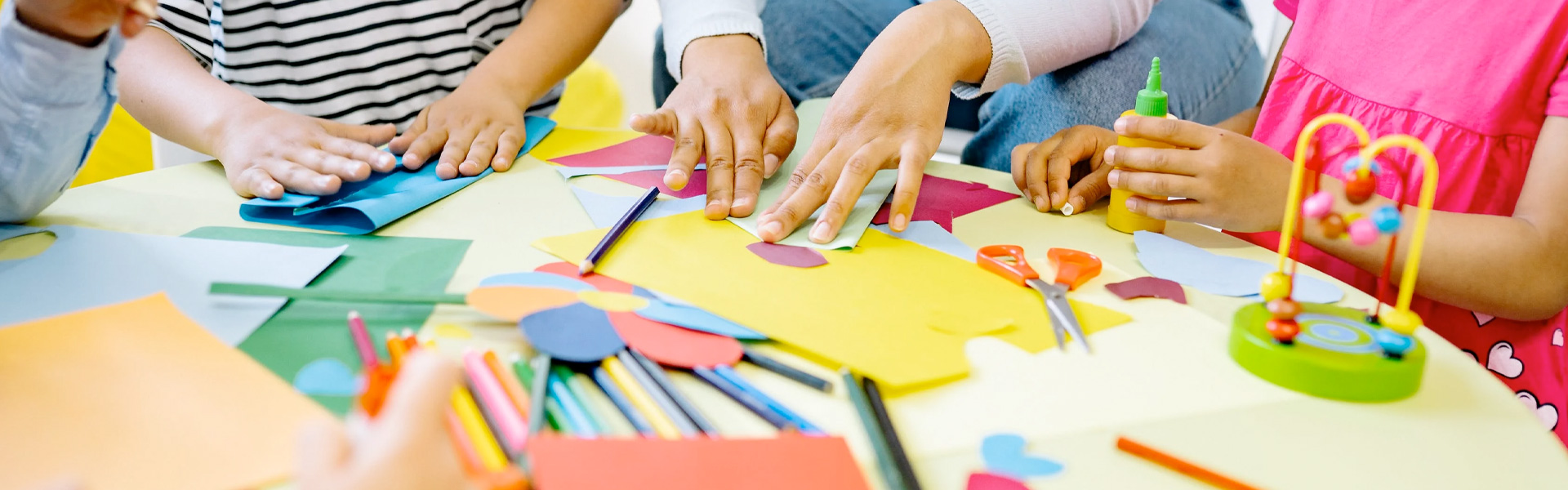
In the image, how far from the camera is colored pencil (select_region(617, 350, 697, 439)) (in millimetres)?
385

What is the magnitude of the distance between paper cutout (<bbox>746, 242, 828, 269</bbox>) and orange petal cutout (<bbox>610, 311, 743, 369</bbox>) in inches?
4.9

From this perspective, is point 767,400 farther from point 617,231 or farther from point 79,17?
point 79,17

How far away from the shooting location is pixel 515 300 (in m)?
0.49

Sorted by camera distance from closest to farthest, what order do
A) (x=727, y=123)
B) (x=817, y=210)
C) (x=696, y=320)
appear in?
1. (x=696, y=320)
2. (x=817, y=210)
3. (x=727, y=123)

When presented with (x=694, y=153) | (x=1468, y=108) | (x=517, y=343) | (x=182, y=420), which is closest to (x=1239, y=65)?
(x=1468, y=108)

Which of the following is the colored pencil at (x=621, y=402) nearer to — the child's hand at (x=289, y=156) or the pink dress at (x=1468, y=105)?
the child's hand at (x=289, y=156)

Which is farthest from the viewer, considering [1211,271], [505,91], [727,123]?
[505,91]

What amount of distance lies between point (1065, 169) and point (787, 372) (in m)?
0.35

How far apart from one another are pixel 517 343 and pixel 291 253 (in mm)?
209

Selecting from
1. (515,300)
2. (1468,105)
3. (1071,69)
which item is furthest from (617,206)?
(1468,105)

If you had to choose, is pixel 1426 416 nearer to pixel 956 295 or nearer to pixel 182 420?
pixel 956 295

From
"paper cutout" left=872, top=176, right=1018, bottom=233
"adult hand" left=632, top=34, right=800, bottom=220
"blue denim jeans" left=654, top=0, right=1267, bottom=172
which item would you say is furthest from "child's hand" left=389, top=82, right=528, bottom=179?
"blue denim jeans" left=654, top=0, right=1267, bottom=172

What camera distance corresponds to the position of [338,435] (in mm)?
237

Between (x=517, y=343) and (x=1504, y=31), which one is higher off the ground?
(x=1504, y=31)
